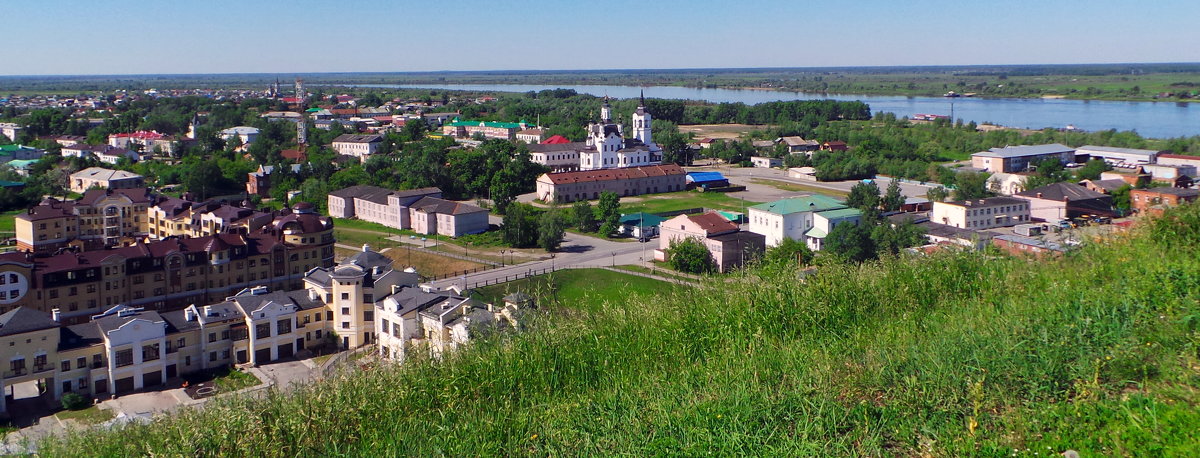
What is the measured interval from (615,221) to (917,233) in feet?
15.8

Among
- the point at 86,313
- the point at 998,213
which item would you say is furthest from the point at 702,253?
the point at 86,313

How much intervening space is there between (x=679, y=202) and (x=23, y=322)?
1292 centimetres

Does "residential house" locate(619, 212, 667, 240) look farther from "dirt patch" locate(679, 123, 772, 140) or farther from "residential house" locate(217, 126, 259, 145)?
"residential house" locate(217, 126, 259, 145)

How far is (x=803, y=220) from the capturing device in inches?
527

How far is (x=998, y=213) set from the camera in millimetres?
14211

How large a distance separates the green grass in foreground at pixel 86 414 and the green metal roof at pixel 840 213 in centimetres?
972

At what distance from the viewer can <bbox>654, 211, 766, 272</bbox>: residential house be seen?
467 inches

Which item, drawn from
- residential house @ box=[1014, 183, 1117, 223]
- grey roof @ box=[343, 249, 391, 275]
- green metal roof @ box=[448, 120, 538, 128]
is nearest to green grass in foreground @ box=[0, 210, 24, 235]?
grey roof @ box=[343, 249, 391, 275]

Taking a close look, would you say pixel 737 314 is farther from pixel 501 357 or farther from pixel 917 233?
pixel 917 233

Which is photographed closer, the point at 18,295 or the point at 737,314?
the point at 737,314

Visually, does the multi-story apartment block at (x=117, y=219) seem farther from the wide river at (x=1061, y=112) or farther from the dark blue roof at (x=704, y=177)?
the wide river at (x=1061, y=112)

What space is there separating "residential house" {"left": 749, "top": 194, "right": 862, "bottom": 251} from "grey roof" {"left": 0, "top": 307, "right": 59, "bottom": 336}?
9044 mm

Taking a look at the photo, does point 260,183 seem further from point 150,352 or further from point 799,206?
point 150,352

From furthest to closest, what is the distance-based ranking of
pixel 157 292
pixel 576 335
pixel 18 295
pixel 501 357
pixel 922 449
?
pixel 157 292 < pixel 18 295 < pixel 576 335 < pixel 501 357 < pixel 922 449
